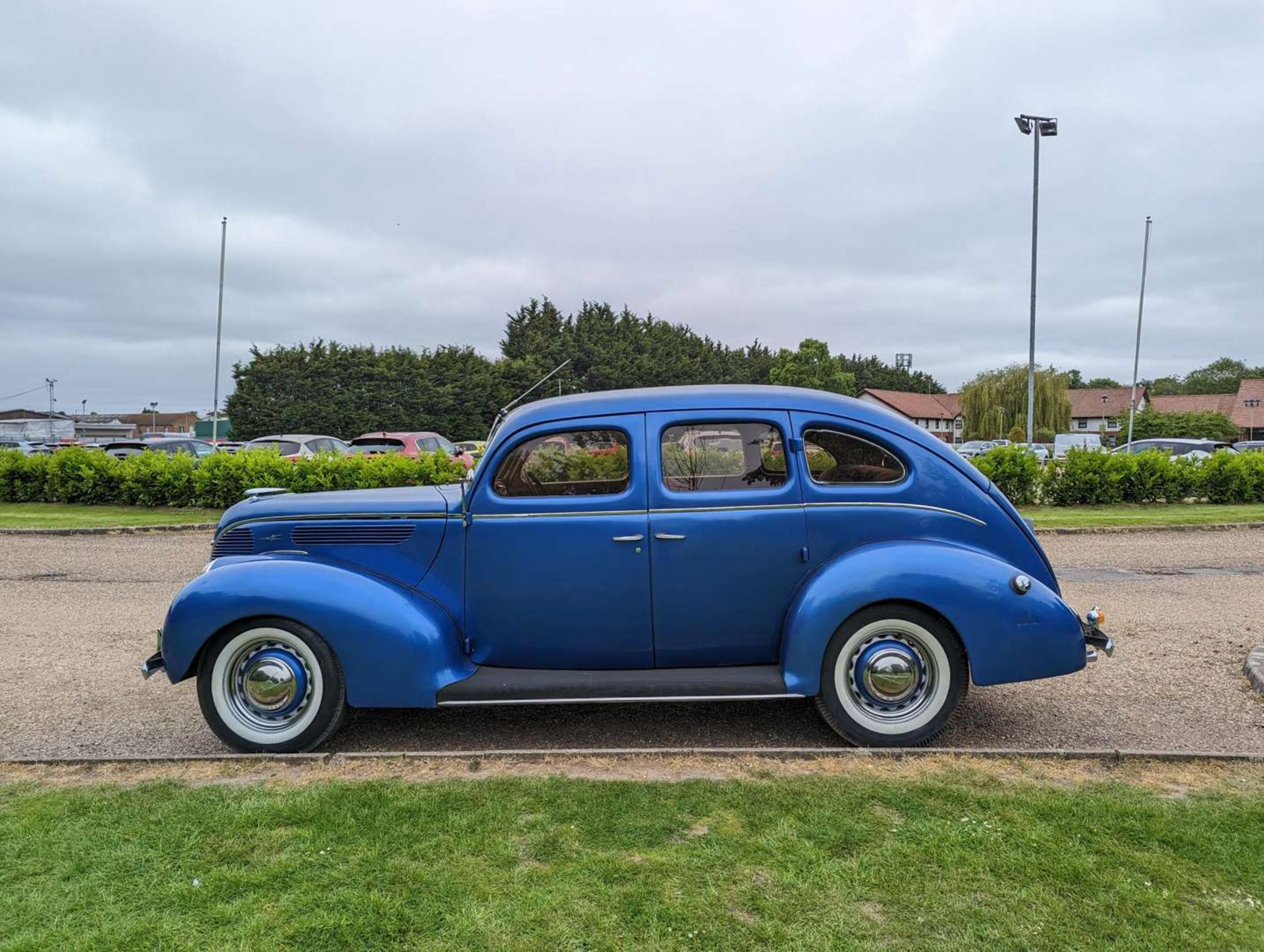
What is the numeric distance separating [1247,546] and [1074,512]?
3640 millimetres

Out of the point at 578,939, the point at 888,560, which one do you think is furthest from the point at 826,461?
the point at 578,939

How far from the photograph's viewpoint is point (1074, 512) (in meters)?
15.5

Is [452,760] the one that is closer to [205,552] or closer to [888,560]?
[888,560]

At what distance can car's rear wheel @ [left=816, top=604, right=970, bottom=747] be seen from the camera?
4.25 m

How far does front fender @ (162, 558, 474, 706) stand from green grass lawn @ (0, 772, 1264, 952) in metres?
0.60

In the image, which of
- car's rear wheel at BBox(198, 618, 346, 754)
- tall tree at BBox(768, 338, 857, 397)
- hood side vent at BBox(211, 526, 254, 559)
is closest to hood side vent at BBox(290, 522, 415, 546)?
hood side vent at BBox(211, 526, 254, 559)

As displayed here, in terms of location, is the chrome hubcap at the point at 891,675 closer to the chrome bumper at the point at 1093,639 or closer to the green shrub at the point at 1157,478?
the chrome bumper at the point at 1093,639

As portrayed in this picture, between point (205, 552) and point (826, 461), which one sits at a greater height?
point (826, 461)

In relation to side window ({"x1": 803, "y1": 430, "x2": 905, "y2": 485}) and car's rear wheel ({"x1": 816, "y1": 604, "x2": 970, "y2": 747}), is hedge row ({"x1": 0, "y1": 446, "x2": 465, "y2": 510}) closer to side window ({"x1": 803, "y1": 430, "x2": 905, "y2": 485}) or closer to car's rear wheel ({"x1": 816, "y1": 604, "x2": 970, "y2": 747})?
side window ({"x1": 803, "y1": 430, "x2": 905, "y2": 485})

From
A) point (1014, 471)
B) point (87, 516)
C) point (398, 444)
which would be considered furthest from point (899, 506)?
point (398, 444)

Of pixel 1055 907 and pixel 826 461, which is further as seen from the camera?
pixel 826 461

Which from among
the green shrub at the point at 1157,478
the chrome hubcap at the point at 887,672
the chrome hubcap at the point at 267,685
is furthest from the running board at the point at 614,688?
the green shrub at the point at 1157,478

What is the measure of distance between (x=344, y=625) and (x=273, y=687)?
552 millimetres

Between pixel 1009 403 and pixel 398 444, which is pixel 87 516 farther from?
pixel 1009 403
